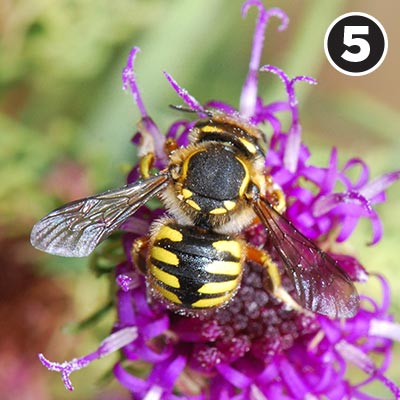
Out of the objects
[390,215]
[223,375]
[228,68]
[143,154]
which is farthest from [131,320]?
[228,68]

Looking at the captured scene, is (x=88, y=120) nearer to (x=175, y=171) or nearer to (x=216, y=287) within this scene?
(x=175, y=171)

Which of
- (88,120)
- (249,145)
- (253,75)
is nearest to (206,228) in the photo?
(249,145)

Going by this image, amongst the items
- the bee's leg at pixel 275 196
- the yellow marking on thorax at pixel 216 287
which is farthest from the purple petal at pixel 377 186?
the yellow marking on thorax at pixel 216 287

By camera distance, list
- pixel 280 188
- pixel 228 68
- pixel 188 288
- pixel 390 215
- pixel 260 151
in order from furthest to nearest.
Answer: pixel 228 68, pixel 390 215, pixel 280 188, pixel 260 151, pixel 188 288

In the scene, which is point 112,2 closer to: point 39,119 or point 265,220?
point 39,119

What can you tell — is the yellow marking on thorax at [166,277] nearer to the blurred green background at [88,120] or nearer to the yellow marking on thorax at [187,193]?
the yellow marking on thorax at [187,193]
